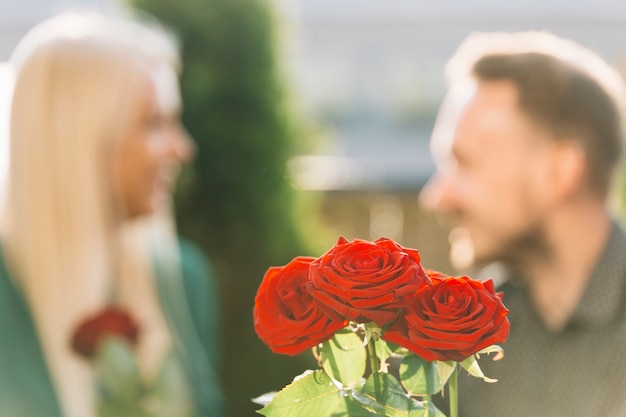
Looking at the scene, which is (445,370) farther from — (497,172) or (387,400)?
(497,172)

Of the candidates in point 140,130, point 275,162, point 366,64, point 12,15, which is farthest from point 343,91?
point 140,130

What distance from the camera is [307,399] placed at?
0.61 meters

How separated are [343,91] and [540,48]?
4.88m

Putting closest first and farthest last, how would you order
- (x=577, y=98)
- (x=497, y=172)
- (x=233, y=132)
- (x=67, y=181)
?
(x=577, y=98) < (x=497, y=172) < (x=67, y=181) < (x=233, y=132)

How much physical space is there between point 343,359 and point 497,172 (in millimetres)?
774

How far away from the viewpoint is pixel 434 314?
0.56 m

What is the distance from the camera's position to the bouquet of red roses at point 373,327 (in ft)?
1.84

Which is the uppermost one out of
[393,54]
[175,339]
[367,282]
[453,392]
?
[367,282]

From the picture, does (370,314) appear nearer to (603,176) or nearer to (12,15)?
(603,176)

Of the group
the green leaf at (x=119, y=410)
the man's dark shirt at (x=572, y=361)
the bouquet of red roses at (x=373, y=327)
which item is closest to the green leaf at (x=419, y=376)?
the bouquet of red roses at (x=373, y=327)

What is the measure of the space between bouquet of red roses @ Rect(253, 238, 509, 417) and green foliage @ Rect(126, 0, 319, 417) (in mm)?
2147

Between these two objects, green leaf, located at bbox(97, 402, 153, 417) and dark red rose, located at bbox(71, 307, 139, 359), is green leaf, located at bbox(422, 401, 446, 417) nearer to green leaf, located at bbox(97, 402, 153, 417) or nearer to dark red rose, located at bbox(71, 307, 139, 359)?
green leaf, located at bbox(97, 402, 153, 417)

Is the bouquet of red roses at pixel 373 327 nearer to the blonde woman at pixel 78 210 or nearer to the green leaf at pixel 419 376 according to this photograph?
the green leaf at pixel 419 376

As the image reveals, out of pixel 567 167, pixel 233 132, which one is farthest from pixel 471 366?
pixel 233 132
